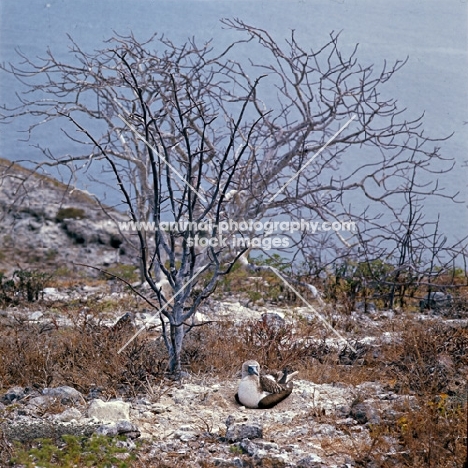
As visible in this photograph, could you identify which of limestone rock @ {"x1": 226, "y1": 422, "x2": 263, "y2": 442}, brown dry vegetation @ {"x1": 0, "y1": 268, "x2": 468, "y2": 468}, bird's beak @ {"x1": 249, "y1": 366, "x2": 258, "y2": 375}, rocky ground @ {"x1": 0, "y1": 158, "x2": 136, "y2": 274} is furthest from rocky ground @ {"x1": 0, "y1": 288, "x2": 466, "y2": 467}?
rocky ground @ {"x1": 0, "y1": 158, "x2": 136, "y2": 274}

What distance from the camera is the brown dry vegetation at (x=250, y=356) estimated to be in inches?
189

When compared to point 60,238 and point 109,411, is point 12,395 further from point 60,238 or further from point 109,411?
point 60,238

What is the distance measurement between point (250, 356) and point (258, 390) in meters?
0.94

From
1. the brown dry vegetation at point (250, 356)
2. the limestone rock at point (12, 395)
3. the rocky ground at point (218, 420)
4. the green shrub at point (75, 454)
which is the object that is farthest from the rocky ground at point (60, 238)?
the green shrub at point (75, 454)

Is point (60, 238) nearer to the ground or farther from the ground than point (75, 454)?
farther from the ground

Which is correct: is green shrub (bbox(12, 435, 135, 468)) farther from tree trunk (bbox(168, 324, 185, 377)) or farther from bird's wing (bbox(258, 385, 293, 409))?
tree trunk (bbox(168, 324, 185, 377))

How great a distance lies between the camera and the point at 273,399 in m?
4.64

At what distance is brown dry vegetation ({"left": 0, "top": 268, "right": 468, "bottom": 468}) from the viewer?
4.79 meters

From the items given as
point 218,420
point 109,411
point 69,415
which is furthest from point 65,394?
point 218,420

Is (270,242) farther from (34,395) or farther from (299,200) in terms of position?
(34,395)

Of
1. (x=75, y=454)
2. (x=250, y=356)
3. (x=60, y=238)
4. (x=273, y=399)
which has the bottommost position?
(x=75, y=454)

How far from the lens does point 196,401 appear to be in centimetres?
470

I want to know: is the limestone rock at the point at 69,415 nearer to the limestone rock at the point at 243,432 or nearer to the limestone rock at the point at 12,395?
the limestone rock at the point at 12,395

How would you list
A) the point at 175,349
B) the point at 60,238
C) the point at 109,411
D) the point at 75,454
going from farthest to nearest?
the point at 60,238
the point at 175,349
the point at 109,411
the point at 75,454
